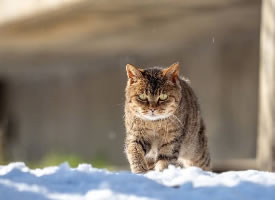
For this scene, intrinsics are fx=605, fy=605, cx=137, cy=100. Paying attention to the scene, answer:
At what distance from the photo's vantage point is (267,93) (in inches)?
181

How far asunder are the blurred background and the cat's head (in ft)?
8.87

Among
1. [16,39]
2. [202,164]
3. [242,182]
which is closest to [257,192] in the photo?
[242,182]

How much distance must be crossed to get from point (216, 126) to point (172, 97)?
4.93 m

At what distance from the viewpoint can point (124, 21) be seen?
6441 mm

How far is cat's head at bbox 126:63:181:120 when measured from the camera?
9.85ft

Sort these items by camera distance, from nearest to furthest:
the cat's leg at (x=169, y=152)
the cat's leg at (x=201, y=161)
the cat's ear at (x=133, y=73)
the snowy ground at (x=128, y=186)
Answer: the snowy ground at (x=128, y=186), the cat's leg at (x=169, y=152), the cat's ear at (x=133, y=73), the cat's leg at (x=201, y=161)

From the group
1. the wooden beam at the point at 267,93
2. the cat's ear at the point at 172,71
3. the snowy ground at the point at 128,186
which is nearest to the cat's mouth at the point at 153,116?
the cat's ear at the point at 172,71

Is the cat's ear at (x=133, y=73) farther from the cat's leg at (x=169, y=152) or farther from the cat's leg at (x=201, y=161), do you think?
the cat's leg at (x=201, y=161)

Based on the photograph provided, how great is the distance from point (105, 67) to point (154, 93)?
5.76 metres

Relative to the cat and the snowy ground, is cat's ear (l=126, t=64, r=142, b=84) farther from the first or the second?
the snowy ground

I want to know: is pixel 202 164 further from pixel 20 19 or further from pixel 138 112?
pixel 20 19

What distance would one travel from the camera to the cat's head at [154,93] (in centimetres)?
300

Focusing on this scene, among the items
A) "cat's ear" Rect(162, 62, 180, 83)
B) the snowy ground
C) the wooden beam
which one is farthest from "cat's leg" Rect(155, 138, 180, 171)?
the wooden beam

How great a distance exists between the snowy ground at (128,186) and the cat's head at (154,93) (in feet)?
3.80
